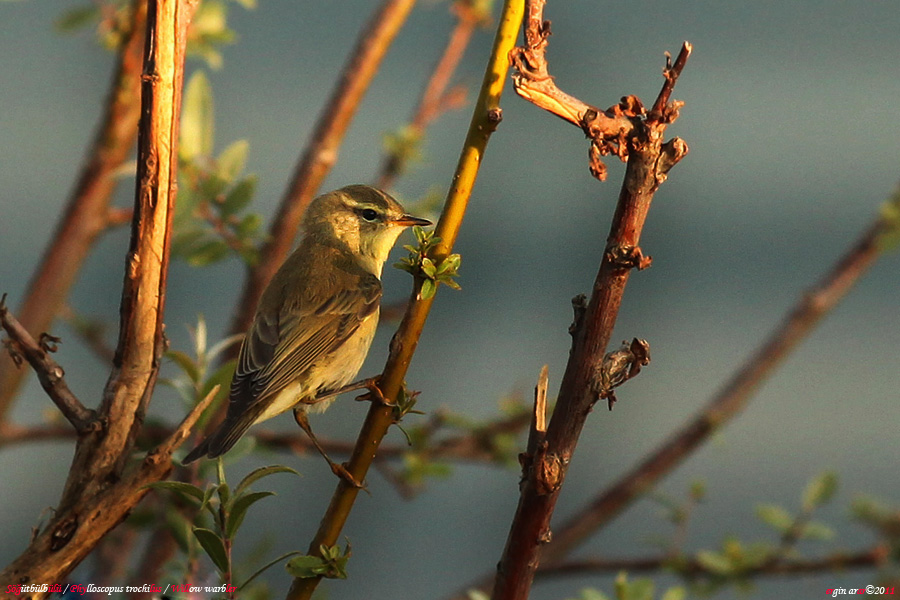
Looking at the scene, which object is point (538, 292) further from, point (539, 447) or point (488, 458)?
point (539, 447)

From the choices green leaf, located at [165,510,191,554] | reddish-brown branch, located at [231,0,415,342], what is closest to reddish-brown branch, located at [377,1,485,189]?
reddish-brown branch, located at [231,0,415,342]

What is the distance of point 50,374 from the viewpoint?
1.45 meters

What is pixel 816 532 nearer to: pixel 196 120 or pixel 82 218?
pixel 196 120

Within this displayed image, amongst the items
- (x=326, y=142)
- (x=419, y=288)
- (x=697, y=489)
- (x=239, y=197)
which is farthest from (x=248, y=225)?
(x=697, y=489)

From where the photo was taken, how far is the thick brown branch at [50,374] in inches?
55.6

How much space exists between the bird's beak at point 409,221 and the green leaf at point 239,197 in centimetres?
79

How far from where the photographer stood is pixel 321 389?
114 inches

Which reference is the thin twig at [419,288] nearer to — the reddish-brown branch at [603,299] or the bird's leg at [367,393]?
the bird's leg at [367,393]

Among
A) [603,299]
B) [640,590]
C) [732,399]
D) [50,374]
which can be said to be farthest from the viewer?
[732,399]

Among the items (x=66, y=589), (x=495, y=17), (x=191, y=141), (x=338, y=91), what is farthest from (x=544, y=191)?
(x=66, y=589)

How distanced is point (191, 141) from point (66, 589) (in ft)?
4.06

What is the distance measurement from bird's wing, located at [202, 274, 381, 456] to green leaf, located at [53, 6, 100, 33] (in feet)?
3.15

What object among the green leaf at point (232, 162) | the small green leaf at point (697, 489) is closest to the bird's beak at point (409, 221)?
the green leaf at point (232, 162)

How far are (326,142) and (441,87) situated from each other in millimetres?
598
